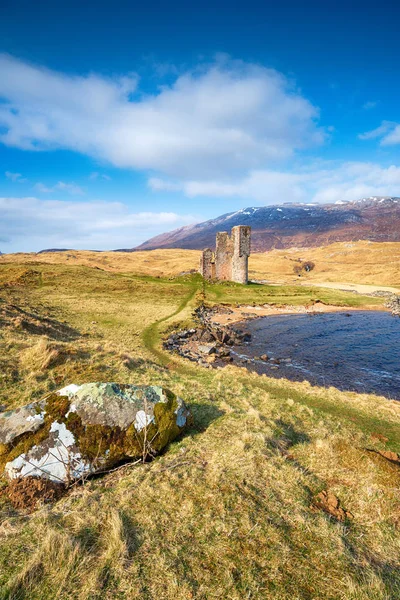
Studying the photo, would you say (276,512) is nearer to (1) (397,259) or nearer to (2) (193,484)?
(2) (193,484)

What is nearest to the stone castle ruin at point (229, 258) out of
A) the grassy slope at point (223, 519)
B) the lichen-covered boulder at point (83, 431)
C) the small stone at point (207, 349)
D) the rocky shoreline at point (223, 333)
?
the rocky shoreline at point (223, 333)

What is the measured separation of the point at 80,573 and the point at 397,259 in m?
119

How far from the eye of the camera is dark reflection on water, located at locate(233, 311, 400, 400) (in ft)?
70.0

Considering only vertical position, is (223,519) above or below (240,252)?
below

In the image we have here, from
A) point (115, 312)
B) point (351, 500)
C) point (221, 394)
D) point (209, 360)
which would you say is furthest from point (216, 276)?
point (351, 500)

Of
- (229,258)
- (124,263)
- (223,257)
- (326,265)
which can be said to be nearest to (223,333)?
(223,257)

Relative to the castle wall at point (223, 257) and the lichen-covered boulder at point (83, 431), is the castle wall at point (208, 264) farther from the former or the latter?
the lichen-covered boulder at point (83, 431)

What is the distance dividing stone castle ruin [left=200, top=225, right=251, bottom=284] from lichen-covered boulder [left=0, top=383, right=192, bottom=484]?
5625 centimetres

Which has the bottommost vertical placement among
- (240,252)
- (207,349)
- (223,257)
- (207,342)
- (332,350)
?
(332,350)

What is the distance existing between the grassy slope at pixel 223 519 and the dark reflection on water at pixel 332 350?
8201 mm

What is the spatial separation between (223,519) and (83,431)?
13.8ft

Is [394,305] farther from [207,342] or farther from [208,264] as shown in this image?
[208,264]

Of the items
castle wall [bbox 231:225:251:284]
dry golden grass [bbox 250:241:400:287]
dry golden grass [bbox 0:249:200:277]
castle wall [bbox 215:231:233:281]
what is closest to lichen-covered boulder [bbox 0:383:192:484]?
castle wall [bbox 231:225:251:284]

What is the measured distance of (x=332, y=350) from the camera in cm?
2764
